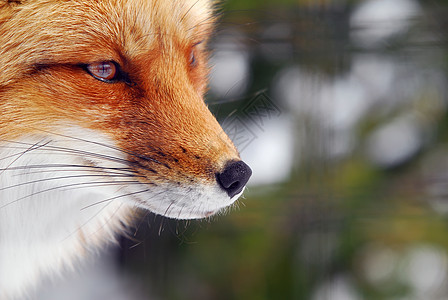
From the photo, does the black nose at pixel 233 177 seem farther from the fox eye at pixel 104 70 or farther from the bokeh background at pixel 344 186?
the bokeh background at pixel 344 186

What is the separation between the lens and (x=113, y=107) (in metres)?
0.38

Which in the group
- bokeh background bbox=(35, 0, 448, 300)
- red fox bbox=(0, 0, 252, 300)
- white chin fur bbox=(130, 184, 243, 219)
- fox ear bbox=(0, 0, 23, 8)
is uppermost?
fox ear bbox=(0, 0, 23, 8)

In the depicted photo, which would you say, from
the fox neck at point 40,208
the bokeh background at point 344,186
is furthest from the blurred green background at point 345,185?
the fox neck at point 40,208

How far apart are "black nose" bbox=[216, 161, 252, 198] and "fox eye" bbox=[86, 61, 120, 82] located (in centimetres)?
11

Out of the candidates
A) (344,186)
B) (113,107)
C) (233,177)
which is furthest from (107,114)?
(344,186)

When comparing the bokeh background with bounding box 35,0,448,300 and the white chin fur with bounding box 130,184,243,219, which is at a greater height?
the white chin fur with bounding box 130,184,243,219

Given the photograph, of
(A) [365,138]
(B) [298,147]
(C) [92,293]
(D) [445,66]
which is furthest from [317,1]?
(C) [92,293]

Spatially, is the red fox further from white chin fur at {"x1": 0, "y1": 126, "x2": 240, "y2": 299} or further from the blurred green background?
the blurred green background

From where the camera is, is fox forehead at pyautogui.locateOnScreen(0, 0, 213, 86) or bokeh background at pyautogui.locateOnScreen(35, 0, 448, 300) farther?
bokeh background at pyautogui.locateOnScreen(35, 0, 448, 300)

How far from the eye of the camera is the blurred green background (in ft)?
3.75

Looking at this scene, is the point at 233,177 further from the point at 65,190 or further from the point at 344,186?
the point at 344,186

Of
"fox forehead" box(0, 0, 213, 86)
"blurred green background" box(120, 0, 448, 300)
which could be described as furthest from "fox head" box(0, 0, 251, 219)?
"blurred green background" box(120, 0, 448, 300)

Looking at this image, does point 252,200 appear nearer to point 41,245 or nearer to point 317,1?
point 317,1

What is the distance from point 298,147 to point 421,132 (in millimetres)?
435
